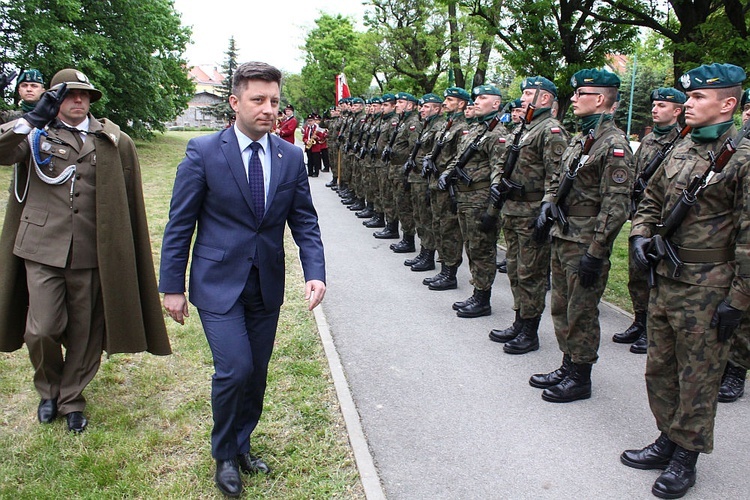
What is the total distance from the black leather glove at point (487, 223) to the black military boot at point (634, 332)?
1.56 m

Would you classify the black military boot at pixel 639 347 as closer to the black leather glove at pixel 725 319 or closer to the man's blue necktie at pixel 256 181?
the black leather glove at pixel 725 319

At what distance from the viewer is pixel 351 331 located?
6074 millimetres

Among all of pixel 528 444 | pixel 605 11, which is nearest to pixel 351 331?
pixel 528 444

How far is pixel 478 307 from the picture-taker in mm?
6621

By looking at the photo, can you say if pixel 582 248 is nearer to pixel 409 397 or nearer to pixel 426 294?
pixel 409 397

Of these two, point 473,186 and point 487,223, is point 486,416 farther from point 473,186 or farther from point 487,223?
point 473,186

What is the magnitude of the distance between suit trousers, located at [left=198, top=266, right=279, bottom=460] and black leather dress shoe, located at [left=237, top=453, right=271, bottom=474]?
0.08 meters

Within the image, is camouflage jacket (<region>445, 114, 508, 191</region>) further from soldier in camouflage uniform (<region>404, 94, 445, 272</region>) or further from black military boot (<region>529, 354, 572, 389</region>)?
black military boot (<region>529, 354, 572, 389</region>)

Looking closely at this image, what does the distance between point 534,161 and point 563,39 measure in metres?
7.08

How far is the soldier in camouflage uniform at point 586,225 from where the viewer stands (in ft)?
13.8

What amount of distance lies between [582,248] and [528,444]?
4.67 ft

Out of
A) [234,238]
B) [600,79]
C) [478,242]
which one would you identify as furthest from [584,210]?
[234,238]

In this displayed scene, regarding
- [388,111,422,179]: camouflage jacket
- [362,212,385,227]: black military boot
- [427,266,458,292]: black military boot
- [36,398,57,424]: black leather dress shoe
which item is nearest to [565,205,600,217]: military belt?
[427,266,458,292]: black military boot

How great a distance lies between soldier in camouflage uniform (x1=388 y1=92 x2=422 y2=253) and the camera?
9656 millimetres
